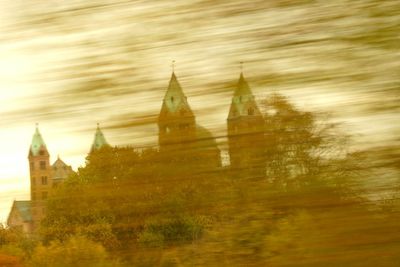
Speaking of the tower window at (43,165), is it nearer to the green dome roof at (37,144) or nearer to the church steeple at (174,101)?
the green dome roof at (37,144)

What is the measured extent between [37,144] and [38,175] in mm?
114

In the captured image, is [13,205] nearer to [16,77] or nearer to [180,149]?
[16,77]

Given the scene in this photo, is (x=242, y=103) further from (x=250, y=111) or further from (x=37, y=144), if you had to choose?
(x=37, y=144)

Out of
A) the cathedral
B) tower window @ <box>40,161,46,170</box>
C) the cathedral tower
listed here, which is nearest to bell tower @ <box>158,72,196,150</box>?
the cathedral

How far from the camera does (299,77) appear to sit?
5.23 ft

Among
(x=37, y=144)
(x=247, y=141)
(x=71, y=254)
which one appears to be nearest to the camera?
(x=247, y=141)

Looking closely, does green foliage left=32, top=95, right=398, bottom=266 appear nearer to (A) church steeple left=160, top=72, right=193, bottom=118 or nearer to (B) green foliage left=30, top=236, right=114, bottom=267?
(B) green foliage left=30, top=236, right=114, bottom=267

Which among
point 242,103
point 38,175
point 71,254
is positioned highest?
point 242,103

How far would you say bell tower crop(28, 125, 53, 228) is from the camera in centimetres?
169

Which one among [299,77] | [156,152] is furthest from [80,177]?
[299,77]

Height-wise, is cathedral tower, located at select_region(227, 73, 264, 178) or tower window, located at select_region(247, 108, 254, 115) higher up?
tower window, located at select_region(247, 108, 254, 115)

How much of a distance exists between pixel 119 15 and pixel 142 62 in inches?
8.7

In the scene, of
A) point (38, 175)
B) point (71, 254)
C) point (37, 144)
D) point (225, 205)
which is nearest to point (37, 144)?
point (37, 144)

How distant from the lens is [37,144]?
1.79 metres
